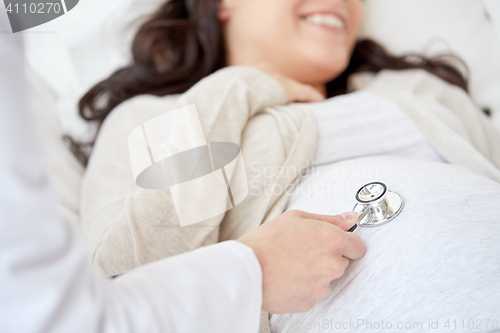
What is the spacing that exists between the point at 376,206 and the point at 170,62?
0.77 m

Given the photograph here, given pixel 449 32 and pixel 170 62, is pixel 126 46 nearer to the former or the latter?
pixel 170 62

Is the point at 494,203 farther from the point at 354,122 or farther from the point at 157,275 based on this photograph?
the point at 157,275

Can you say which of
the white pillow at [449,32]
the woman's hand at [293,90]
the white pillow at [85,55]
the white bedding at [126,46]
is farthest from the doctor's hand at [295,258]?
the white pillow at [449,32]


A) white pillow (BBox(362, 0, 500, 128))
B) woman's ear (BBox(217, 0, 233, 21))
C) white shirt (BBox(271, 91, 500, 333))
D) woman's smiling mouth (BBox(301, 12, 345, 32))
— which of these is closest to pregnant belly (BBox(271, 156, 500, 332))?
white shirt (BBox(271, 91, 500, 333))

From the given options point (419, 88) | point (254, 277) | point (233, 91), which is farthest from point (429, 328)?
point (419, 88)

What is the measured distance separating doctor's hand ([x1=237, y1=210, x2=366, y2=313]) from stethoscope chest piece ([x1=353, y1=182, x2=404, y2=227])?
0.08m

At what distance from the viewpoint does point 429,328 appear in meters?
0.31

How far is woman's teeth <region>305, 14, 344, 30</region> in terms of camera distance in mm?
906

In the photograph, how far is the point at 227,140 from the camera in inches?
21.7

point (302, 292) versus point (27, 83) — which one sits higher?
point (27, 83)

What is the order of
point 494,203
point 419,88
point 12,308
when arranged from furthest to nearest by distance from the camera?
point 419,88 < point 494,203 < point 12,308

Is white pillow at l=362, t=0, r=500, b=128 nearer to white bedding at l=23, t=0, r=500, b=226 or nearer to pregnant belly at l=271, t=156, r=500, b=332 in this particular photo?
white bedding at l=23, t=0, r=500, b=226

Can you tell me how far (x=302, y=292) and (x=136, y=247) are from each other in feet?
0.73

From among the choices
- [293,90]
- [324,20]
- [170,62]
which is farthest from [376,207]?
[170,62]
